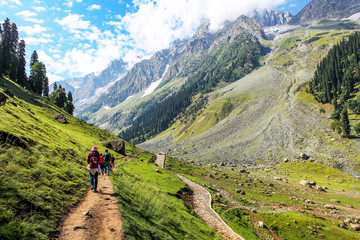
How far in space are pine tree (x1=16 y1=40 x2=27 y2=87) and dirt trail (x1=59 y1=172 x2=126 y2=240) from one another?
107448 millimetres

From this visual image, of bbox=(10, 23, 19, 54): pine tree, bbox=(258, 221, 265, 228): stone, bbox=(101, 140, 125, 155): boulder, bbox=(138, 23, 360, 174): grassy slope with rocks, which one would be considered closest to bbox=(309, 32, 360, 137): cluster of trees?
bbox=(138, 23, 360, 174): grassy slope with rocks

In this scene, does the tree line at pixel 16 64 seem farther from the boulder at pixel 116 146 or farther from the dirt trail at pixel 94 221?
the dirt trail at pixel 94 221

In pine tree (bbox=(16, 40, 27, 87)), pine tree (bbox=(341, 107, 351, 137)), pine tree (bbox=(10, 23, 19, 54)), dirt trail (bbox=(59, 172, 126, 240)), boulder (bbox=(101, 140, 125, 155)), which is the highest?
pine tree (bbox=(10, 23, 19, 54))

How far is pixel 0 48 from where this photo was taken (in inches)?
3275

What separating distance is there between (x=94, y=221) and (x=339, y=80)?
179627 mm

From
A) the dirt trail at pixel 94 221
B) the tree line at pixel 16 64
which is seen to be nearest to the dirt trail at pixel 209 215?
the dirt trail at pixel 94 221

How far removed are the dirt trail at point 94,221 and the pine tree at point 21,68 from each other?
10745 cm

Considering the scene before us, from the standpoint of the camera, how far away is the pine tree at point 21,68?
300ft

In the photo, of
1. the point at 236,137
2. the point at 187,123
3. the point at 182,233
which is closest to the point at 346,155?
the point at 236,137

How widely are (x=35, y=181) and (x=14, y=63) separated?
105m

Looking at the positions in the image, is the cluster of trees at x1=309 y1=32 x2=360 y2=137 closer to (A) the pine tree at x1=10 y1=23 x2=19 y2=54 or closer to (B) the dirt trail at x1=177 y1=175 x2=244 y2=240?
(B) the dirt trail at x1=177 y1=175 x2=244 y2=240

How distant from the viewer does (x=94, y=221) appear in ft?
38.1

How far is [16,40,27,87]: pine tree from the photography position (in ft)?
300

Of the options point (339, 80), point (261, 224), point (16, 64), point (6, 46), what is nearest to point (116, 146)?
point (261, 224)
